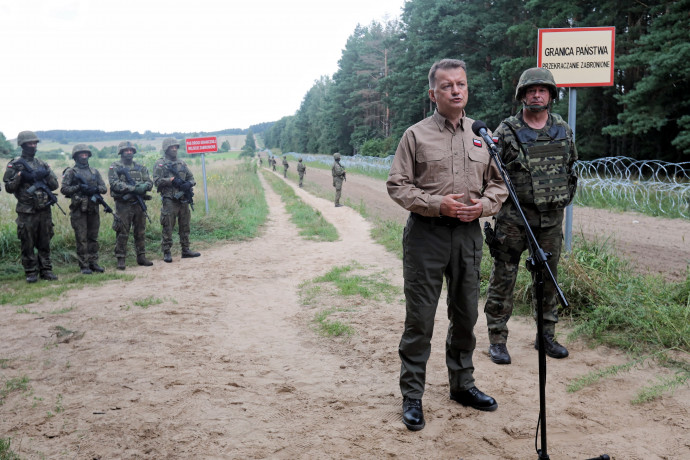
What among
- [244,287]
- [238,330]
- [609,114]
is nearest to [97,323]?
[238,330]

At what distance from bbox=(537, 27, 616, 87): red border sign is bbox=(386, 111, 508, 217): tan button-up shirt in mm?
3029

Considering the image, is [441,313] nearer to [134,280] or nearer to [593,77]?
[593,77]

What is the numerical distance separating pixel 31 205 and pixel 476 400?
25.1ft

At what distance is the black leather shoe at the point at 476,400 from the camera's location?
3387 millimetres

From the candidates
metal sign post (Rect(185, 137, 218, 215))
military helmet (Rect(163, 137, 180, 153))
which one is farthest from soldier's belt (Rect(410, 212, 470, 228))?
metal sign post (Rect(185, 137, 218, 215))

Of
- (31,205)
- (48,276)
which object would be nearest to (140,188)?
(31,205)

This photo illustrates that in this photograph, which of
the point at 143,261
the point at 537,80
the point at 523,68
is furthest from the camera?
the point at 523,68

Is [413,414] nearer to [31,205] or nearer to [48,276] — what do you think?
[48,276]

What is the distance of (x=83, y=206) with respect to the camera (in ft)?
27.8

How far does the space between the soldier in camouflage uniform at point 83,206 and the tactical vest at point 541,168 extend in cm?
720

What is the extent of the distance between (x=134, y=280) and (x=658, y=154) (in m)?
19.2

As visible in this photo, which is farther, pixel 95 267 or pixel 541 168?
pixel 95 267

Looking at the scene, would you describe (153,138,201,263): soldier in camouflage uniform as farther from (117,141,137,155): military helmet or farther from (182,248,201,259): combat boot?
(117,141,137,155): military helmet

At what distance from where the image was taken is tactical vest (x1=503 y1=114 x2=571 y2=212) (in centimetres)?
402
